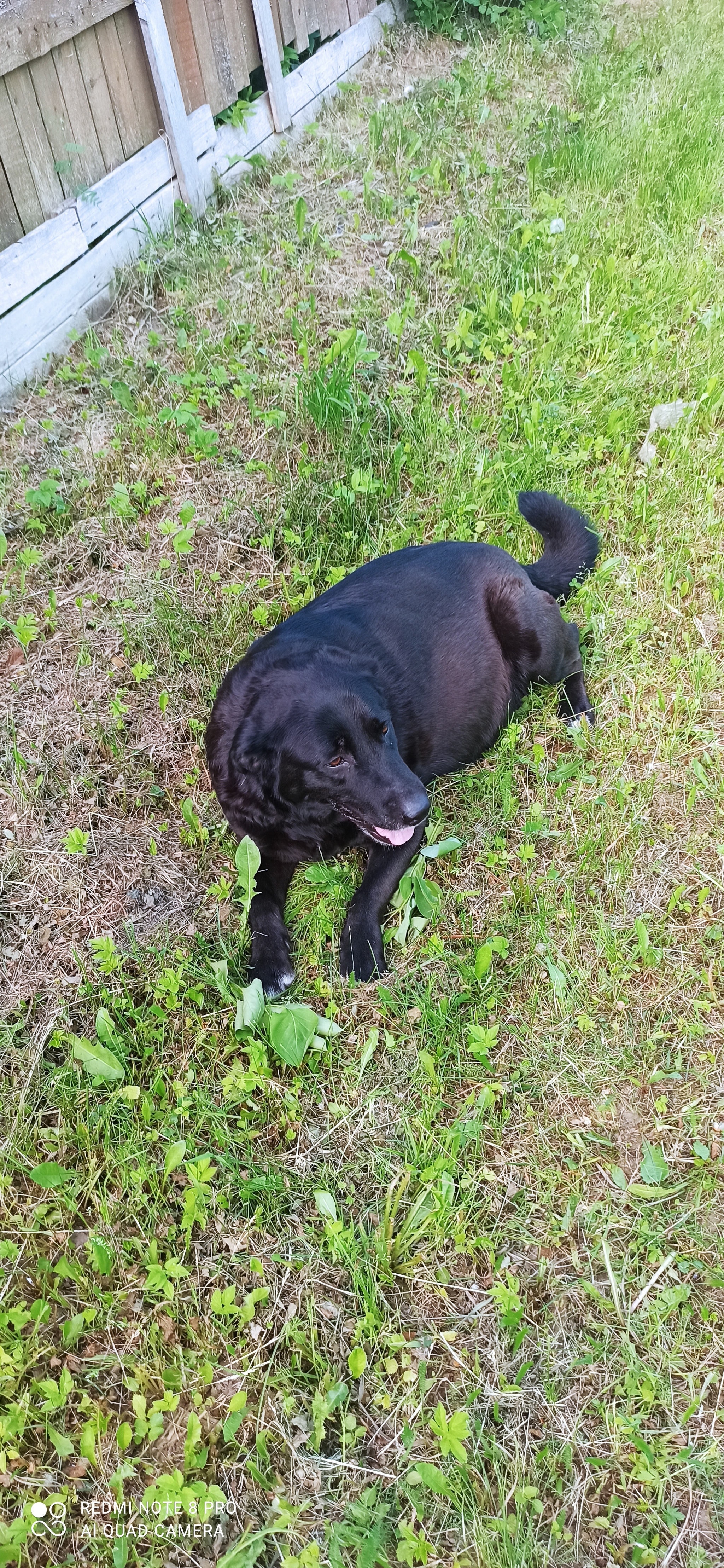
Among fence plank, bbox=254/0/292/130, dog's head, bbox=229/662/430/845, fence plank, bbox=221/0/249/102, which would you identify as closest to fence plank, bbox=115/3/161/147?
fence plank, bbox=221/0/249/102

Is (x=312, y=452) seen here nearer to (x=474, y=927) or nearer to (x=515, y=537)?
(x=515, y=537)

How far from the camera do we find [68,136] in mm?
3887

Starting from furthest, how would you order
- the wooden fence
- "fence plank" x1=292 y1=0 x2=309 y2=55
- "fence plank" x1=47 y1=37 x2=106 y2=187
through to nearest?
"fence plank" x1=292 y1=0 x2=309 y2=55, "fence plank" x1=47 y1=37 x2=106 y2=187, the wooden fence

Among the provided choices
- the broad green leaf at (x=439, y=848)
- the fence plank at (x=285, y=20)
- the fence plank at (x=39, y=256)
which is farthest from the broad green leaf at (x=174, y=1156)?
the fence plank at (x=285, y=20)

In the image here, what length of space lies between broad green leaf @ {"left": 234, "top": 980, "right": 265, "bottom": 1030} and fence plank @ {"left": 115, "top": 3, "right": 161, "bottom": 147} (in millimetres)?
4210

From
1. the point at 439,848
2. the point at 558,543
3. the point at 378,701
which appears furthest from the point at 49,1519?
the point at 558,543

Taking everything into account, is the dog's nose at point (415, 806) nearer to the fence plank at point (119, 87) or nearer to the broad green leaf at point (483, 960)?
the broad green leaf at point (483, 960)

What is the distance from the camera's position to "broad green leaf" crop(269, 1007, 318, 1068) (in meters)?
2.12

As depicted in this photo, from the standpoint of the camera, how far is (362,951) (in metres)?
2.42

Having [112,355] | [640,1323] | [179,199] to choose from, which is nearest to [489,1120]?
[640,1323]

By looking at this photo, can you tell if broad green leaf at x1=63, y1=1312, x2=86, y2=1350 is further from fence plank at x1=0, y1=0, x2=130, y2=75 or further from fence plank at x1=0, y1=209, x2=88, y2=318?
fence plank at x1=0, y1=0, x2=130, y2=75

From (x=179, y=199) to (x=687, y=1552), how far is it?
Answer: 544 centimetres

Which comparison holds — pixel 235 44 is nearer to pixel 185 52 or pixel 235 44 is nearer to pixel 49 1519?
pixel 185 52

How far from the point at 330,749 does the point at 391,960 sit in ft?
2.01
